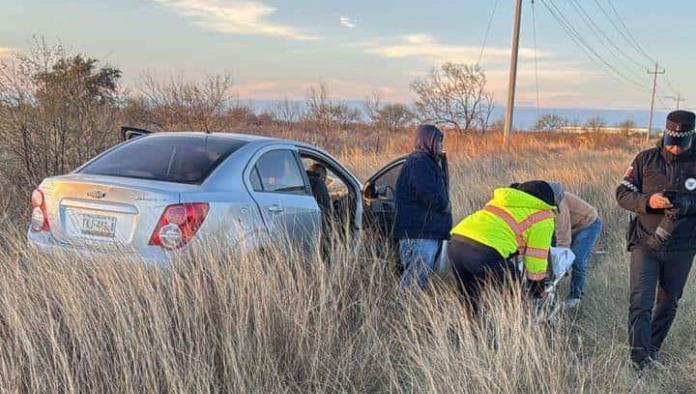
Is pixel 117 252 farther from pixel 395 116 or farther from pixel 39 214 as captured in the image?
pixel 395 116

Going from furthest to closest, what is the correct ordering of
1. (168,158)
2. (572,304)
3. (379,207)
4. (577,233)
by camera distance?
(379,207)
(577,233)
(572,304)
(168,158)

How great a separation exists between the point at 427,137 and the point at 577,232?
202 centimetres

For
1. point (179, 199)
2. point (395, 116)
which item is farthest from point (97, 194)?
point (395, 116)

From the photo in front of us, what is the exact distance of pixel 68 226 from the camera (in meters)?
4.25

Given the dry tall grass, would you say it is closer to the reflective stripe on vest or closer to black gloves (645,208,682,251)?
the reflective stripe on vest

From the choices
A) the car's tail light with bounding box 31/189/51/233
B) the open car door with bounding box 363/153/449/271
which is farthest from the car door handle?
the car's tail light with bounding box 31/189/51/233

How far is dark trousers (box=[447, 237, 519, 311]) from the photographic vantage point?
4.50 metres

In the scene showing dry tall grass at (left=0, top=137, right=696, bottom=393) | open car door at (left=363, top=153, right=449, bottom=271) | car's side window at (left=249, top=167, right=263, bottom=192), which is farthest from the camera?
open car door at (left=363, top=153, right=449, bottom=271)

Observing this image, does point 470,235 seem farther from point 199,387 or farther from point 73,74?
point 73,74

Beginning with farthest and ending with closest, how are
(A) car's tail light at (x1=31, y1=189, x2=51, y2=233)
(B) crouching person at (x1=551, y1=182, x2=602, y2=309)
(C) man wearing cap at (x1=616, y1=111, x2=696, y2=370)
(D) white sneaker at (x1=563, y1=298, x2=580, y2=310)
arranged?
1. (B) crouching person at (x1=551, y1=182, x2=602, y2=309)
2. (D) white sneaker at (x1=563, y1=298, x2=580, y2=310)
3. (A) car's tail light at (x1=31, y1=189, x2=51, y2=233)
4. (C) man wearing cap at (x1=616, y1=111, x2=696, y2=370)

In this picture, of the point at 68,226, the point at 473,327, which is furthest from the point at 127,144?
the point at 473,327

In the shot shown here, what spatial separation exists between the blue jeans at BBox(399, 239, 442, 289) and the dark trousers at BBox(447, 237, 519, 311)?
478 millimetres

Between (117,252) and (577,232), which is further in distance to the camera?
(577,232)

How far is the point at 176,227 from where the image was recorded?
406 cm
